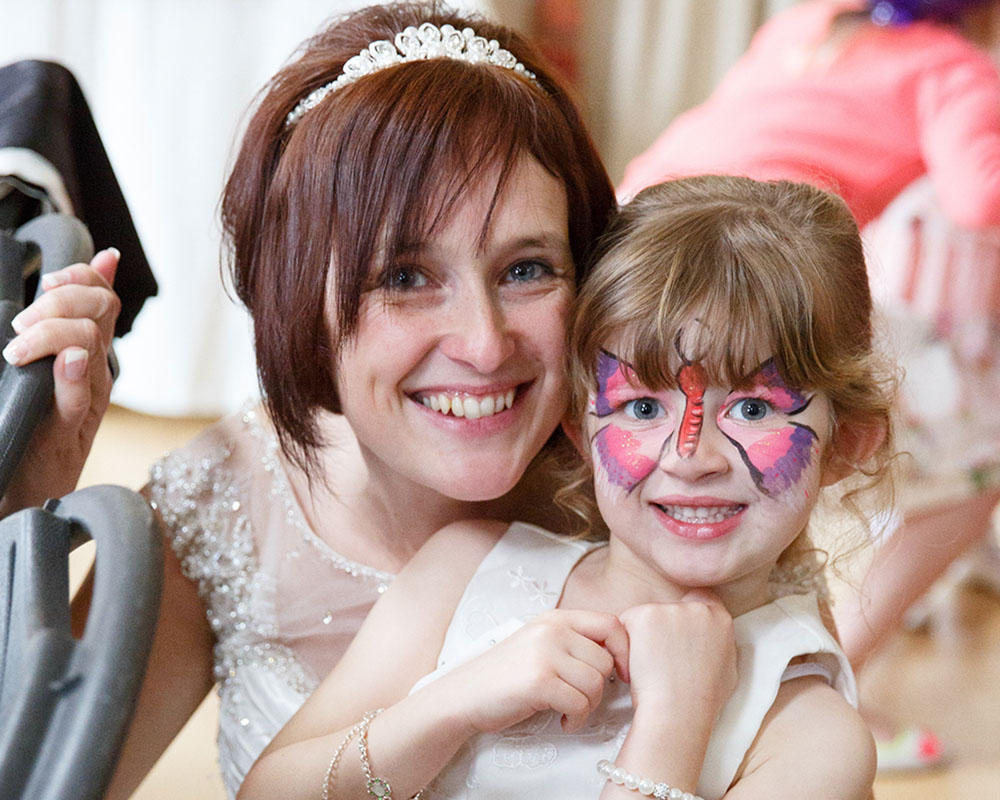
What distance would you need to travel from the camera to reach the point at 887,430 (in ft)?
3.89

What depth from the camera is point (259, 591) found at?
1532 mm

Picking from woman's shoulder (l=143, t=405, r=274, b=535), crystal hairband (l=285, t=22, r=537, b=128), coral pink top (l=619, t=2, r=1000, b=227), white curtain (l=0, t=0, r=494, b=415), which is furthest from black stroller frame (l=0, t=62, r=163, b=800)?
white curtain (l=0, t=0, r=494, b=415)

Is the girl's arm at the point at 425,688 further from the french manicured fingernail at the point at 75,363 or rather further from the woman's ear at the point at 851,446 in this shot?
the french manicured fingernail at the point at 75,363

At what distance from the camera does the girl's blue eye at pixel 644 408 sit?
111cm

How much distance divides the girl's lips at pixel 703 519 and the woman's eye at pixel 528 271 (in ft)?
0.94

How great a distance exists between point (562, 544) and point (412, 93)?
1.66ft

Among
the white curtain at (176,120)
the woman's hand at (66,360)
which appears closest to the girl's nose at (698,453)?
the woman's hand at (66,360)

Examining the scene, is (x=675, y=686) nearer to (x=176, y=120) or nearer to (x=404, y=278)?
(x=404, y=278)

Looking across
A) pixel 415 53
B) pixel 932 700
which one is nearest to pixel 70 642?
pixel 415 53

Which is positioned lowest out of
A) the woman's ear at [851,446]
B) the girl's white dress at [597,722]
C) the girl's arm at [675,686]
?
the girl's white dress at [597,722]

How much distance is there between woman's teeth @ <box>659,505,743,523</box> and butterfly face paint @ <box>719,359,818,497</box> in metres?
0.03

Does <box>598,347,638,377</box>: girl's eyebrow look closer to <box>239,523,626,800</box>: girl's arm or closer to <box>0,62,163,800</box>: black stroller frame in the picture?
<box>239,523,626,800</box>: girl's arm

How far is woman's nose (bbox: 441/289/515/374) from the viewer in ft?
3.84

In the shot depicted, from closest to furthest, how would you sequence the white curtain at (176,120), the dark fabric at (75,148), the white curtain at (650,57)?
the dark fabric at (75,148) < the white curtain at (176,120) < the white curtain at (650,57)
